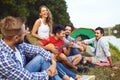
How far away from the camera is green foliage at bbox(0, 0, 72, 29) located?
1034 inches

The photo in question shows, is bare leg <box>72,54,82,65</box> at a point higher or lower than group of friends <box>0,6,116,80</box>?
lower

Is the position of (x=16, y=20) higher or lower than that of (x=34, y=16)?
higher

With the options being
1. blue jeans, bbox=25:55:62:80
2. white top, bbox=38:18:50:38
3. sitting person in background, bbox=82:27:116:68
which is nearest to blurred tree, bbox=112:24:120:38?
sitting person in background, bbox=82:27:116:68

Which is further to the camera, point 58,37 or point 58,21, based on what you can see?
point 58,21

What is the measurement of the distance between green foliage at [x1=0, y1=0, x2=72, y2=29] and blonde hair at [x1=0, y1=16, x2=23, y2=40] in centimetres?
2087

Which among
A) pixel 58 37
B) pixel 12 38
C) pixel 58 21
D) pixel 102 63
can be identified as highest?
pixel 12 38

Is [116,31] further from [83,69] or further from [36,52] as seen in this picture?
[36,52]

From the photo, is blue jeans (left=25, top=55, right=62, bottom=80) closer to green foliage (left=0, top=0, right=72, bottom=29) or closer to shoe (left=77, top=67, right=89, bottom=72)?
shoe (left=77, top=67, right=89, bottom=72)

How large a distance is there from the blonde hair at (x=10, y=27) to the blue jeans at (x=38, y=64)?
0.89 m

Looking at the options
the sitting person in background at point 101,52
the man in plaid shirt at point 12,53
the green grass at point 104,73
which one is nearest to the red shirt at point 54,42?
the green grass at point 104,73

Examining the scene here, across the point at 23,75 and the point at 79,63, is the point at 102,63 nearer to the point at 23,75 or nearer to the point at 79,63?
the point at 79,63

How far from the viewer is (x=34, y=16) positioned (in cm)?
3247

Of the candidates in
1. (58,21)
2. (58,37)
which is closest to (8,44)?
(58,37)

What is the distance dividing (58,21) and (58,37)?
28.2 metres
